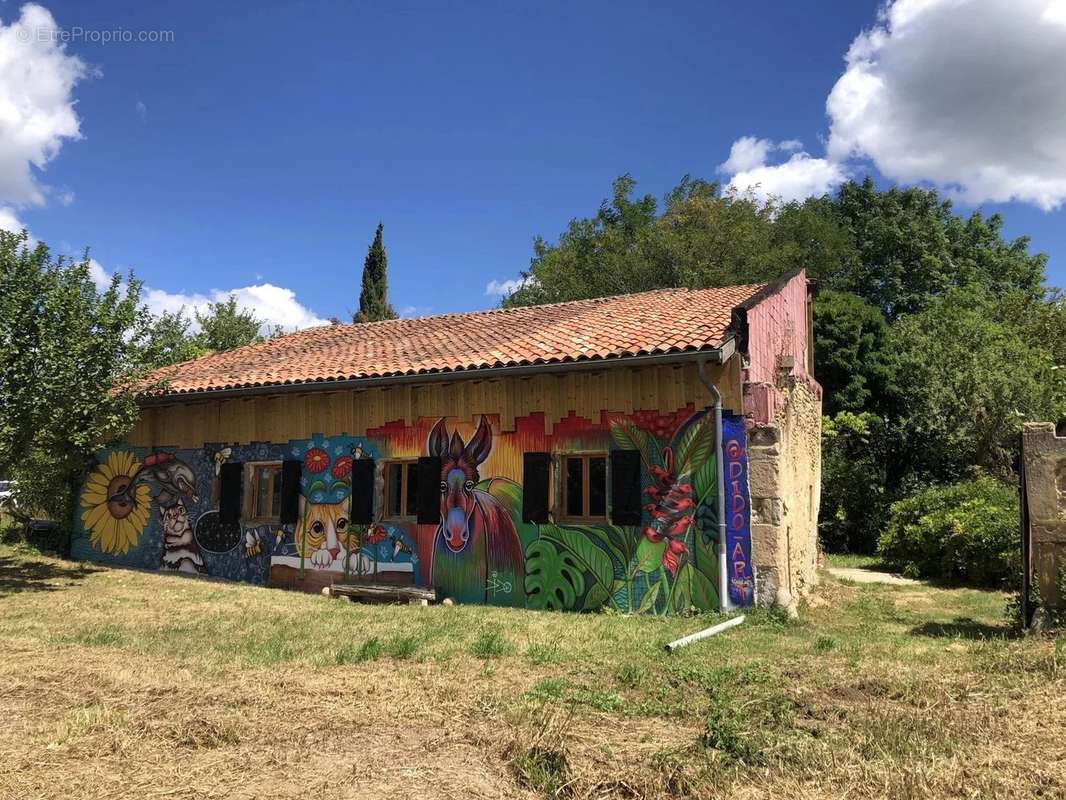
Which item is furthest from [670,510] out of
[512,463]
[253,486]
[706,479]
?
[253,486]

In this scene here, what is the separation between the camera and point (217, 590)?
35.3 feet

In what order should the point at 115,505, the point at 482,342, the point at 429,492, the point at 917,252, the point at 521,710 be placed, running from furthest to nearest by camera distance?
the point at 917,252
the point at 115,505
the point at 482,342
the point at 429,492
the point at 521,710

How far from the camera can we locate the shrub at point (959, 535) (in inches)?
493

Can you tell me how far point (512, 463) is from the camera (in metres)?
10.0

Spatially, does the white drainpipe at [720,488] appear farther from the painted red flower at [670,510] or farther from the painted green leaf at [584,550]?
the painted green leaf at [584,550]

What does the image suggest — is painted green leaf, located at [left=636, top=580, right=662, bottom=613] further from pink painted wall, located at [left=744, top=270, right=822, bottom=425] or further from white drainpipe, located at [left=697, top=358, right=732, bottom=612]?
pink painted wall, located at [left=744, top=270, right=822, bottom=425]

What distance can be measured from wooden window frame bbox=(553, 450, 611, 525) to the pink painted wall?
1.99 m

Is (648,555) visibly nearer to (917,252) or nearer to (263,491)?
(263,491)

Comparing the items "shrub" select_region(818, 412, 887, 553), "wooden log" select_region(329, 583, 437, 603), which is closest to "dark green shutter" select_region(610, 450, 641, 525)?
"wooden log" select_region(329, 583, 437, 603)

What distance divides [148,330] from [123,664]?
6.61m

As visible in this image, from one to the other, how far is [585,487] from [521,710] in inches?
201

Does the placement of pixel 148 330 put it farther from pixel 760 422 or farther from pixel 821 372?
pixel 821 372

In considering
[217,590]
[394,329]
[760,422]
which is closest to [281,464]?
[217,590]

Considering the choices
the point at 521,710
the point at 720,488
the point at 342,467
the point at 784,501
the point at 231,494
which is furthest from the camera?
the point at 231,494
